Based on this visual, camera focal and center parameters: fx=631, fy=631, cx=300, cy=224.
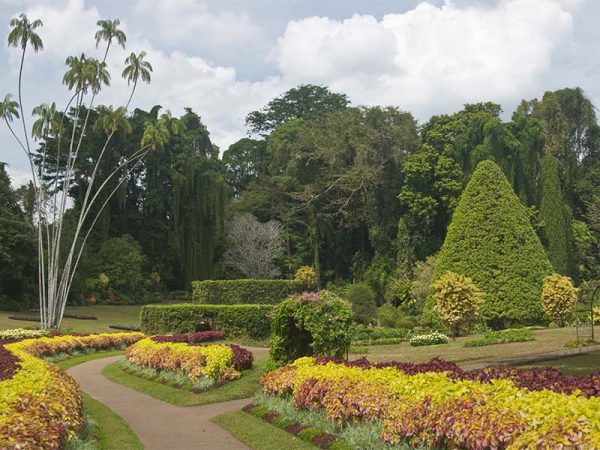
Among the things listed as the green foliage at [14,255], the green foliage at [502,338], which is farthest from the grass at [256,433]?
the green foliage at [14,255]

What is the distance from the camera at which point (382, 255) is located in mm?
45500

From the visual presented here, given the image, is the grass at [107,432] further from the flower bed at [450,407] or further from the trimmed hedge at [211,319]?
the trimmed hedge at [211,319]

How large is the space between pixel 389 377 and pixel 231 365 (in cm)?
687

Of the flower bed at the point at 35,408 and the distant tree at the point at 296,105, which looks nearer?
the flower bed at the point at 35,408

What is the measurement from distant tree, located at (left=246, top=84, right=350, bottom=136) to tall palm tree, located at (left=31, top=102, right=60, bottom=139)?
3357 centimetres

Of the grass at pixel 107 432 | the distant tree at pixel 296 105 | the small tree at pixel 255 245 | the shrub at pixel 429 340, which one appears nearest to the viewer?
the grass at pixel 107 432

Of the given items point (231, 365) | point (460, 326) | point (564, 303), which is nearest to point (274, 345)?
point (231, 365)

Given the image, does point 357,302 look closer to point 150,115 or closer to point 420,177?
point 420,177

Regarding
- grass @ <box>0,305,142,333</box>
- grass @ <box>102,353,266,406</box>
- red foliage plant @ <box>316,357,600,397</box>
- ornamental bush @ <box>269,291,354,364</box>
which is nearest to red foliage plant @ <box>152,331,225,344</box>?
grass @ <box>102,353,266,406</box>

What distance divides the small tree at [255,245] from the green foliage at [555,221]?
19.7 m

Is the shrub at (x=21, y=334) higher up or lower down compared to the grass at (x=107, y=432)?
higher up

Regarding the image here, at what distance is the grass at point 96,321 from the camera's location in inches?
1329

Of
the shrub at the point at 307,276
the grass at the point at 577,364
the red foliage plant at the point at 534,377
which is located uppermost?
the shrub at the point at 307,276

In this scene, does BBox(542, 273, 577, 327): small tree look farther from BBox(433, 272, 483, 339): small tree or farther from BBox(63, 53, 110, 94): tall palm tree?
BBox(63, 53, 110, 94): tall palm tree
